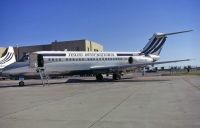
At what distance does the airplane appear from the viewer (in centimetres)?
2717

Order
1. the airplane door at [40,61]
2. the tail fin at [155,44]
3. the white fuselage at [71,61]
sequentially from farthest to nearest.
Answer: the tail fin at [155,44], the airplane door at [40,61], the white fuselage at [71,61]

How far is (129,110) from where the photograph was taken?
33.7ft

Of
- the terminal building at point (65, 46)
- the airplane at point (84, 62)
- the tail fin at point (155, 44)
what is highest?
the terminal building at point (65, 46)

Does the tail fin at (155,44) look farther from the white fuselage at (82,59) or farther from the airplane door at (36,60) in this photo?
the airplane door at (36,60)

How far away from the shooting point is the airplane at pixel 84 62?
27172 mm

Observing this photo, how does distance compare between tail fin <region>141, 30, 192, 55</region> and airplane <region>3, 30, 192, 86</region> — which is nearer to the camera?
airplane <region>3, 30, 192, 86</region>

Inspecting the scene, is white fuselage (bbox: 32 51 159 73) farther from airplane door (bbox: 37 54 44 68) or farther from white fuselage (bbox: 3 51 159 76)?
airplane door (bbox: 37 54 44 68)

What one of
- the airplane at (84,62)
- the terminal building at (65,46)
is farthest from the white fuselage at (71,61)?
the terminal building at (65,46)

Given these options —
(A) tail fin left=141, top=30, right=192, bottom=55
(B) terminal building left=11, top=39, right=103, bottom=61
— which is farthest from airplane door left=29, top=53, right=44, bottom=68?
(B) terminal building left=11, top=39, right=103, bottom=61

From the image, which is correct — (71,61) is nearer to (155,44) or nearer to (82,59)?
(82,59)

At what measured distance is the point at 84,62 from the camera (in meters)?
31.8

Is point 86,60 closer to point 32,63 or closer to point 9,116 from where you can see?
point 32,63

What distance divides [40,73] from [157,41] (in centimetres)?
1655

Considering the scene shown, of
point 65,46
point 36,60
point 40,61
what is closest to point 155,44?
point 40,61
